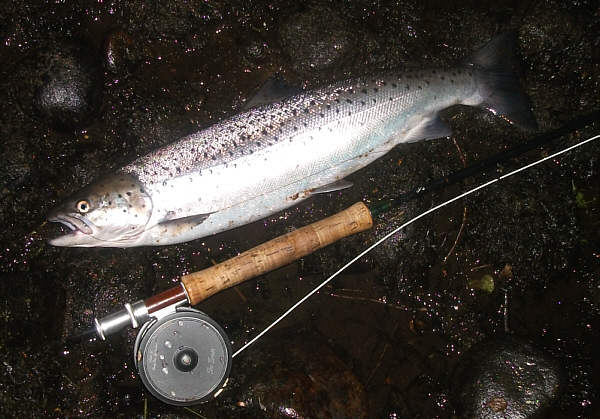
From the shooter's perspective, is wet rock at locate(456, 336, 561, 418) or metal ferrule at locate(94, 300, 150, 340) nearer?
metal ferrule at locate(94, 300, 150, 340)

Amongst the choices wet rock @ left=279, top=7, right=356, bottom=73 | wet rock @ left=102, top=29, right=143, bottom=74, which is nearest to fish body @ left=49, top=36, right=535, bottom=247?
wet rock @ left=279, top=7, right=356, bottom=73

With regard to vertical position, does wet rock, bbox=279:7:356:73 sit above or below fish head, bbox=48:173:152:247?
above

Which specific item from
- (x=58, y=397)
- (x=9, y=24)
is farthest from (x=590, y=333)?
(x=9, y=24)

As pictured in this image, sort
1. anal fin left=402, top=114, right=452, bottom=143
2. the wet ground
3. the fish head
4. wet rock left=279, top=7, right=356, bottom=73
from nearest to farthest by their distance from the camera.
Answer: the fish head, the wet ground, anal fin left=402, top=114, right=452, bottom=143, wet rock left=279, top=7, right=356, bottom=73

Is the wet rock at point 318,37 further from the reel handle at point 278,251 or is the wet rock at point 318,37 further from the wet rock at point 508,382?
the wet rock at point 508,382

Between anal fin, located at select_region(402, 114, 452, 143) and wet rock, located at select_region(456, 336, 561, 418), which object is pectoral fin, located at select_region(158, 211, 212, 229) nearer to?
anal fin, located at select_region(402, 114, 452, 143)

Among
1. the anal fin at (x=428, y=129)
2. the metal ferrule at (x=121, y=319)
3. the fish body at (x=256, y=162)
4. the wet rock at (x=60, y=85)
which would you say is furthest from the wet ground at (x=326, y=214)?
the metal ferrule at (x=121, y=319)
